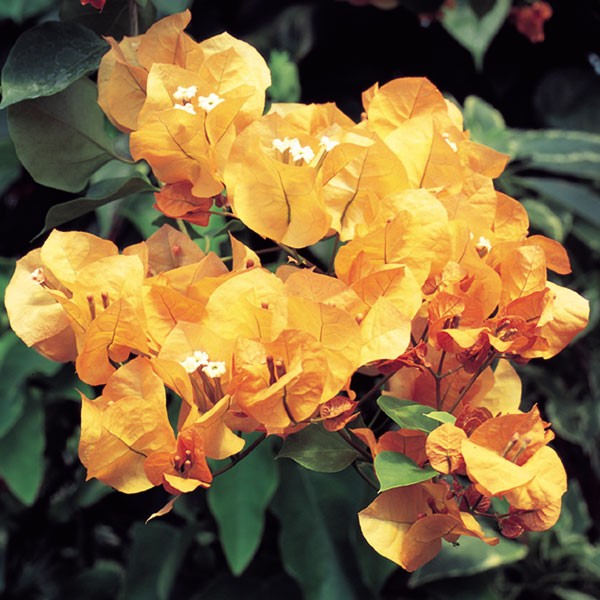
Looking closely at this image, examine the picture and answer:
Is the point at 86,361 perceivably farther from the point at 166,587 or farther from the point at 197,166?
the point at 166,587

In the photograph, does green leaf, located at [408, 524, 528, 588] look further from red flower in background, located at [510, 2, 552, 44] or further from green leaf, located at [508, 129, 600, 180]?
red flower in background, located at [510, 2, 552, 44]

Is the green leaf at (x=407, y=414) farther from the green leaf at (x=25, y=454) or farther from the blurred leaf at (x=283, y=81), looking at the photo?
the green leaf at (x=25, y=454)

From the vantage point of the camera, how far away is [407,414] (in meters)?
0.39

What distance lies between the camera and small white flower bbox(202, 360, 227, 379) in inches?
14.8

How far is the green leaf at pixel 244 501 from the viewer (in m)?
1.02

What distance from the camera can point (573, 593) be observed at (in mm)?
1423

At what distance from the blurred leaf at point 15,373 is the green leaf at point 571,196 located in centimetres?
67

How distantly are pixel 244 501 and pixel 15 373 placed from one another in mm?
311

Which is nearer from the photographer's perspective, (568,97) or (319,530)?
(319,530)

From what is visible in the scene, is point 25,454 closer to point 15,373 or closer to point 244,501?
point 15,373

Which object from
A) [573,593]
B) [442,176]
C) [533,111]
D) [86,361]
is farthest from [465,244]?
[573,593]

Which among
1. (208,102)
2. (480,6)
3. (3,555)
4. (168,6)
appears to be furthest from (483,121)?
(3,555)

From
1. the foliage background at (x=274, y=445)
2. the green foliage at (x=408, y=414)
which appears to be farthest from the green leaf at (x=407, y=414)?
the foliage background at (x=274, y=445)

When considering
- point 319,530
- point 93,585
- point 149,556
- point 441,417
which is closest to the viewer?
point 441,417
